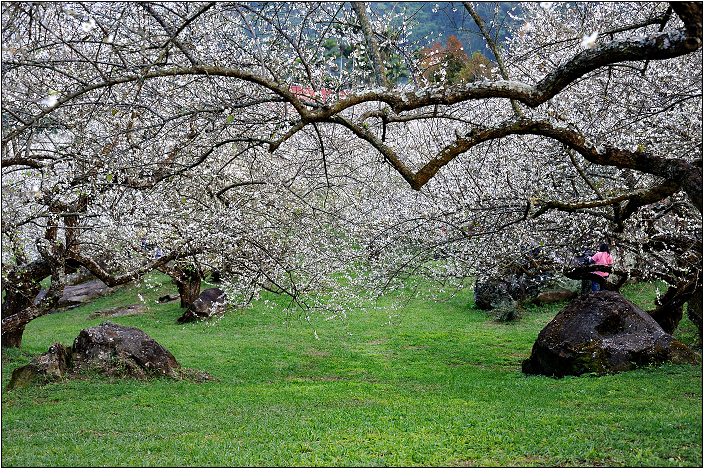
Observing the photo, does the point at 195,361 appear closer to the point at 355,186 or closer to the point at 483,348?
the point at 355,186

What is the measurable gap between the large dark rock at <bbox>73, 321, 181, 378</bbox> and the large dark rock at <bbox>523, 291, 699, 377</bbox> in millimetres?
6935

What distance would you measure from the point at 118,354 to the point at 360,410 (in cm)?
494

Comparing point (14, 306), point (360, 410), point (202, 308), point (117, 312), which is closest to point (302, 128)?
point (360, 410)

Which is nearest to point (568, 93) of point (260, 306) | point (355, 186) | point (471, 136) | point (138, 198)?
point (355, 186)

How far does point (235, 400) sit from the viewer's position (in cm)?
906

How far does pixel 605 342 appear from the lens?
9.62m

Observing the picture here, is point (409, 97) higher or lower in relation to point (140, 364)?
higher

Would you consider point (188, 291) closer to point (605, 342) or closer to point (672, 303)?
point (605, 342)

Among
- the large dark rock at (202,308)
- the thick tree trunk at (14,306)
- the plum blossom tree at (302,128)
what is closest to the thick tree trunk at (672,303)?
the plum blossom tree at (302,128)

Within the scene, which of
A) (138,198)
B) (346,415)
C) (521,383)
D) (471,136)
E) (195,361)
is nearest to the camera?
(471,136)

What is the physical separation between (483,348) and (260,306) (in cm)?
831

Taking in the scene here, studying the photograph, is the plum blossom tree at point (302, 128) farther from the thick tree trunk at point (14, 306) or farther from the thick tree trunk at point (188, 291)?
the thick tree trunk at point (188, 291)

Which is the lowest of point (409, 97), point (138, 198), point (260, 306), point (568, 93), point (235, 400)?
point (235, 400)

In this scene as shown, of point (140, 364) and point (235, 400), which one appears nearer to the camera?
point (235, 400)
